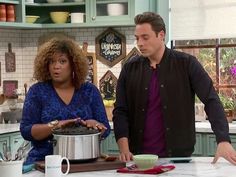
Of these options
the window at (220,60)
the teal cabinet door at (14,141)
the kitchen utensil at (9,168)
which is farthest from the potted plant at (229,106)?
the kitchen utensil at (9,168)

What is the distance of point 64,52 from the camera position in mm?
2771

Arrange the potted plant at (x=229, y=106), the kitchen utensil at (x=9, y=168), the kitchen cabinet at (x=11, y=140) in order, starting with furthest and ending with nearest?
the potted plant at (x=229, y=106), the kitchen cabinet at (x=11, y=140), the kitchen utensil at (x=9, y=168)

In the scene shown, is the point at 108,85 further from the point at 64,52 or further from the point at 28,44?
the point at 64,52

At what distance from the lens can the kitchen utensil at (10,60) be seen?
561 cm

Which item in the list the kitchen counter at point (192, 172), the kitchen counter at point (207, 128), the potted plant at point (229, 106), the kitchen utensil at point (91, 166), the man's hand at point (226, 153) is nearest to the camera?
the kitchen counter at point (192, 172)

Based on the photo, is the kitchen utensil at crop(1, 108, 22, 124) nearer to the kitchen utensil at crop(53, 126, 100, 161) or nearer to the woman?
the woman

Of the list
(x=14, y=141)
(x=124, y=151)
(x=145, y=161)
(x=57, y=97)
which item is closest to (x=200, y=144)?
(x=14, y=141)

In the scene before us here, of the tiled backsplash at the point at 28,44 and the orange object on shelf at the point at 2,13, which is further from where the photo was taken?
the tiled backsplash at the point at 28,44

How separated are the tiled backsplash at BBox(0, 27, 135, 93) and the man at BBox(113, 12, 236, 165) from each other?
2.39 meters

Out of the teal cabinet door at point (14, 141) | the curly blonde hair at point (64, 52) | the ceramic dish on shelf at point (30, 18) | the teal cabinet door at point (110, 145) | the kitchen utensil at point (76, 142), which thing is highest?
the ceramic dish on shelf at point (30, 18)

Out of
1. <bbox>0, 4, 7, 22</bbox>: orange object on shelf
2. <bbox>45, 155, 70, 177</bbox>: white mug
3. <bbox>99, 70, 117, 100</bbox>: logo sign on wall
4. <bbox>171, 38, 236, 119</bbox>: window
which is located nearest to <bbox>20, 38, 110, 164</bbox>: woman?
<bbox>45, 155, 70, 177</bbox>: white mug

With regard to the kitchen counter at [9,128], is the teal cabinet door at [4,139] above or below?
below

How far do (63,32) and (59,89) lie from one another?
10.0 ft

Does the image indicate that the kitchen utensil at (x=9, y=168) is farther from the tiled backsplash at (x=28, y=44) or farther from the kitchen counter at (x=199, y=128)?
the tiled backsplash at (x=28, y=44)
